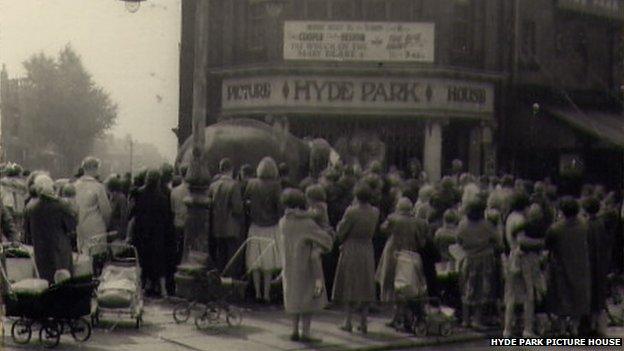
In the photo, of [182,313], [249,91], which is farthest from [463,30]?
[182,313]

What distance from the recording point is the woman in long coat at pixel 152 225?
1155 cm

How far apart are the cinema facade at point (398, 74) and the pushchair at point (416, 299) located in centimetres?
1030

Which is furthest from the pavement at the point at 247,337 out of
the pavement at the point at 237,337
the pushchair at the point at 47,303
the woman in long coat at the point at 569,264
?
the woman in long coat at the point at 569,264

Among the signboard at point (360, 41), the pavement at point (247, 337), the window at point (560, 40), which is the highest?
the window at point (560, 40)

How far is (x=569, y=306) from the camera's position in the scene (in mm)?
9852

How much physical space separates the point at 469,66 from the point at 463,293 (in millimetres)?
11862

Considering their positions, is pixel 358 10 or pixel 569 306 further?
pixel 358 10

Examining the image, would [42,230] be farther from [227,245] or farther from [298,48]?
[298,48]

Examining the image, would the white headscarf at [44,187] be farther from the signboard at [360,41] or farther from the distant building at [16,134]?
the signboard at [360,41]

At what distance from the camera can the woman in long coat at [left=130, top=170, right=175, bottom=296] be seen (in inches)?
455

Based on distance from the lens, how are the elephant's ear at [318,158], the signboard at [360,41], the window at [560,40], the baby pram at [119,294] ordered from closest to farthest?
the baby pram at [119,294] < the elephant's ear at [318,158] < the signboard at [360,41] < the window at [560,40]

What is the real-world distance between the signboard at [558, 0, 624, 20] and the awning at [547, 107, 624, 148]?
2412 mm

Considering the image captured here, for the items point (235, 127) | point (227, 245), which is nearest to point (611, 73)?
point (235, 127)

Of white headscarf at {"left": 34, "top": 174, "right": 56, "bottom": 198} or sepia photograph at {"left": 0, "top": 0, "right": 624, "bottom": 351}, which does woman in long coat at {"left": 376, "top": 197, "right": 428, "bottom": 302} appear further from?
white headscarf at {"left": 34, "top": 174, "right": 56, "bottom": 198}
